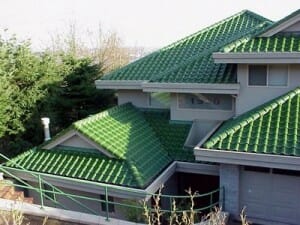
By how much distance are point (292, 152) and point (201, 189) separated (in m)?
4.65

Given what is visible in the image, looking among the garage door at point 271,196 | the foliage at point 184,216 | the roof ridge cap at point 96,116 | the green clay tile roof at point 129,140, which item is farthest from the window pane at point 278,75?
the roof ridge cap at point 96,116

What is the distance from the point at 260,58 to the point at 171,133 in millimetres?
4209

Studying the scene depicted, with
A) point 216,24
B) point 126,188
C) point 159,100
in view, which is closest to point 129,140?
point 126,188

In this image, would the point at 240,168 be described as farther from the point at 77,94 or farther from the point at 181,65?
the point at 77,94

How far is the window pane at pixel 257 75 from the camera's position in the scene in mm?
11039

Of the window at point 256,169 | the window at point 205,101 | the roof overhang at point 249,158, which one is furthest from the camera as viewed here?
the window at point 205,101

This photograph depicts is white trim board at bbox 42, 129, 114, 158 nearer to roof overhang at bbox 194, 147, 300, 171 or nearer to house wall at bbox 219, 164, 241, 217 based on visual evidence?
roof overhang at bbox 194, 147, 300, 171

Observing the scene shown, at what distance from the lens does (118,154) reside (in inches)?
431

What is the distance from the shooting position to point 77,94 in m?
20.3

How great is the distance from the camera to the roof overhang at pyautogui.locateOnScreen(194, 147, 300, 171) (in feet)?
28.5

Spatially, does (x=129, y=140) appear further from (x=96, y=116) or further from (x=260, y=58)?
(x=260, y=58)

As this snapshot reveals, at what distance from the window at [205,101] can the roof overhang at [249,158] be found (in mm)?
3294

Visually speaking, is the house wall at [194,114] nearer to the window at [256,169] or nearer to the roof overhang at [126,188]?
the roof overhang at [126,188]

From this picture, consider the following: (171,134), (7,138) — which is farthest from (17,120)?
(171,134)
